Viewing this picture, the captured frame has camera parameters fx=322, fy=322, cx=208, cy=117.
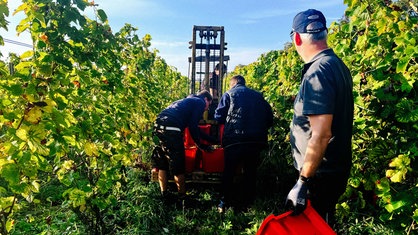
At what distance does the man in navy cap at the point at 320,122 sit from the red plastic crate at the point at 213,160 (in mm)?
2170

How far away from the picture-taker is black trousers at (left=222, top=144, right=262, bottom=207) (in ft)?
13.2

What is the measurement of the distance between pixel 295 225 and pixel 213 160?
2.67 meters

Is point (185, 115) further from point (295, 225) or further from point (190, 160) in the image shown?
point (295, 225)

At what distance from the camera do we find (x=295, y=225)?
1626 mm

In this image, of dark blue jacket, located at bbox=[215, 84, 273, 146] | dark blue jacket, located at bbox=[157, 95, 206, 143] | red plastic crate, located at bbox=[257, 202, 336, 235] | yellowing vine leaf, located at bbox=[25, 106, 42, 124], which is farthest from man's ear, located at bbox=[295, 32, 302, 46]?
dark blue jacket, located at bbox=[157, 95, 206, 143]

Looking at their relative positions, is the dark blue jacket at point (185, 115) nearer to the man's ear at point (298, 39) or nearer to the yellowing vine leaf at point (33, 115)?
the man's ear at point (298, 39)

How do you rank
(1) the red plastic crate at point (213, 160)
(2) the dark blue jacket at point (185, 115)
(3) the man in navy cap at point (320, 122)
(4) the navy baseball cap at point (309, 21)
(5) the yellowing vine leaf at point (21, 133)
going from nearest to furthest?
(5) the yellowing vine leaf at point (21, 133) → (3) the man in navy cap at point (320, 122) → (4) the navy baseball cap at point (309, 21) → (2) the dark blue jacket at point (185, 115) → (1) the red plastic crate at point (213, 160)

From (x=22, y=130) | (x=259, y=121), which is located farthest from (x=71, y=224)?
(x=259, y=121)

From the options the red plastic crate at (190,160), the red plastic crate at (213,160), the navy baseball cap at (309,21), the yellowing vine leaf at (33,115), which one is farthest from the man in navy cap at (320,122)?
the red plastic crate at (190,160)

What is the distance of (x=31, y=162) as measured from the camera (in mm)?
1729

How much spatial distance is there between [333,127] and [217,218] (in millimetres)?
2384

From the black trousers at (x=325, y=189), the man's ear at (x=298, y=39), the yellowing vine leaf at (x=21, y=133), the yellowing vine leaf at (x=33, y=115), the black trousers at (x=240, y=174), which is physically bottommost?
the black trousers at (x=240, y=174)

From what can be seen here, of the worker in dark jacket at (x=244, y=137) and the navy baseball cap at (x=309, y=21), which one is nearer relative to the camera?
the navy baseball cap at (x=309, y=21)

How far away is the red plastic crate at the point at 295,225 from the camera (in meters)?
1.58
